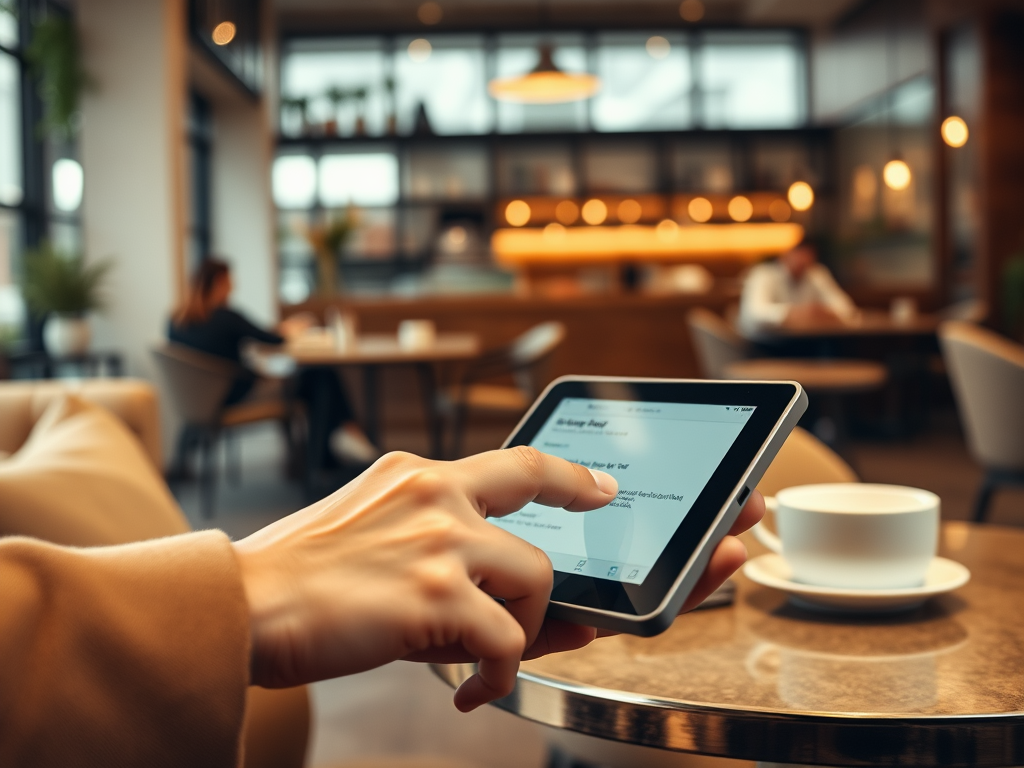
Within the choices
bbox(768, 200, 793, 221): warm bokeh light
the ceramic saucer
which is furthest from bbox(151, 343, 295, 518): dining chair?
→ bbox(768, 200, 793, 221): warm bokeh light

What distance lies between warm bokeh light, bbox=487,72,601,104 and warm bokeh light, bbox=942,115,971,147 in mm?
2723

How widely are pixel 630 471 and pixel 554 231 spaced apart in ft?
32.9

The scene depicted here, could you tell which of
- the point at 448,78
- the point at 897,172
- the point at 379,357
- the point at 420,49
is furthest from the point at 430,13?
the point at 379,357

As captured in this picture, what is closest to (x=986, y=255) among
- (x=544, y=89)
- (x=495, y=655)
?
(x=544, y=89)

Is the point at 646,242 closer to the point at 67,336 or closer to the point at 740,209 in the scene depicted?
the point at 740,209

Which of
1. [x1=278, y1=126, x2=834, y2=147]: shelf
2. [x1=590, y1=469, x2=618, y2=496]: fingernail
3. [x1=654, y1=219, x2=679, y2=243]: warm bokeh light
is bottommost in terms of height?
[x1=590, y1=469, x2=618, y2=496]: fingernail

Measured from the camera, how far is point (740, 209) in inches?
416

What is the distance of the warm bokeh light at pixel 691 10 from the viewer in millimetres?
9836

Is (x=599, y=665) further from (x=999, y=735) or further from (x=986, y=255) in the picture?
(x=986, y=255)

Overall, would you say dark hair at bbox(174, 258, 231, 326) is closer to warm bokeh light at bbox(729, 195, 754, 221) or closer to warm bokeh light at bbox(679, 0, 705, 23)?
warm bokeh light at bbox(679, 0, 705, 23)

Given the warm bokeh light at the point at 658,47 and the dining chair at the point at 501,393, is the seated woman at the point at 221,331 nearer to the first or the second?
the dining chair at the point at 501,393

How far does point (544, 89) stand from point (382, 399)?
2520 mm

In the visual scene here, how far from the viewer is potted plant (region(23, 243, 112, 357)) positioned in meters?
5.05

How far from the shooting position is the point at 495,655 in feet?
1.52
